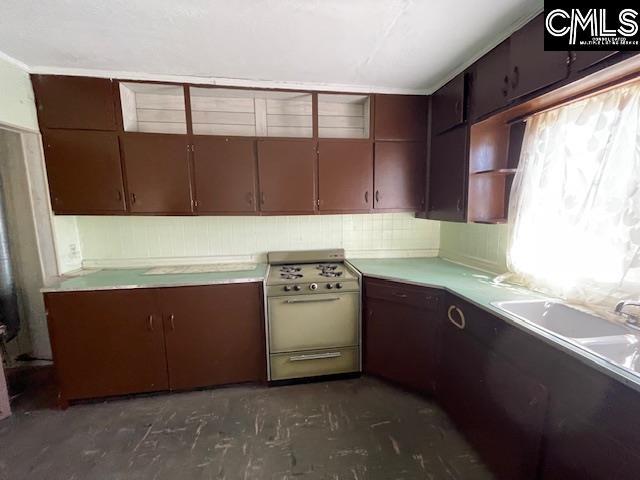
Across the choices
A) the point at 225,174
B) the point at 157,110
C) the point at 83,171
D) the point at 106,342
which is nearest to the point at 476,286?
the point at 225,174

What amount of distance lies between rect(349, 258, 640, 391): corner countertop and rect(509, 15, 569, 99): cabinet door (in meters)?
1.12

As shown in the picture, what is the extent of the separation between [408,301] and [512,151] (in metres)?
1.29

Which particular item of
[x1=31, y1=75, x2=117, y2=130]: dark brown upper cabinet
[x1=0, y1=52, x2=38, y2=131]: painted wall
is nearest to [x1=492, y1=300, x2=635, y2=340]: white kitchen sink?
[x1=31, y1=75, x2=117, y2=130]: dark brown upper cabinet

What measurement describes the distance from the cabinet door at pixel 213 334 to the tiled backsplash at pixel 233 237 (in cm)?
60

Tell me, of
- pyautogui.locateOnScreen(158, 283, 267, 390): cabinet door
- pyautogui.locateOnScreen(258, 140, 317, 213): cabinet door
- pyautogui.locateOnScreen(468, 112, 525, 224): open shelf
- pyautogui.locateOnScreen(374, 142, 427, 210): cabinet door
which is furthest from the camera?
pyautogui.locateOnScreen(374, 142, 427, 210): cabinet door

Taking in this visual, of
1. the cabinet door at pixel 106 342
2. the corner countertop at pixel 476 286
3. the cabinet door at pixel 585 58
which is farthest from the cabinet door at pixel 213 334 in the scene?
the cabinet door at pixel 585 58

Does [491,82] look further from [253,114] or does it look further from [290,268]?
[290,268]

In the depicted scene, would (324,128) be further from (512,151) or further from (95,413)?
(95,413)

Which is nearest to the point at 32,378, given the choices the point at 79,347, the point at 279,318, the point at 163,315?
the point at 79,347

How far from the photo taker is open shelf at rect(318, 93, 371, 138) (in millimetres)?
2377

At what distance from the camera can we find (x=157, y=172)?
6.89 ft

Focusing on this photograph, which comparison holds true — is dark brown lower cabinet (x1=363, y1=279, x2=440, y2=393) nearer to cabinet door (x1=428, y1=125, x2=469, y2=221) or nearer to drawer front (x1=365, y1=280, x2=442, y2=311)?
drawer front (x1=365, y1=280, x2=442, y2=311)

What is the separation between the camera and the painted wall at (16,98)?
1.73m

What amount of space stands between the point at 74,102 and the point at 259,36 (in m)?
1.52
